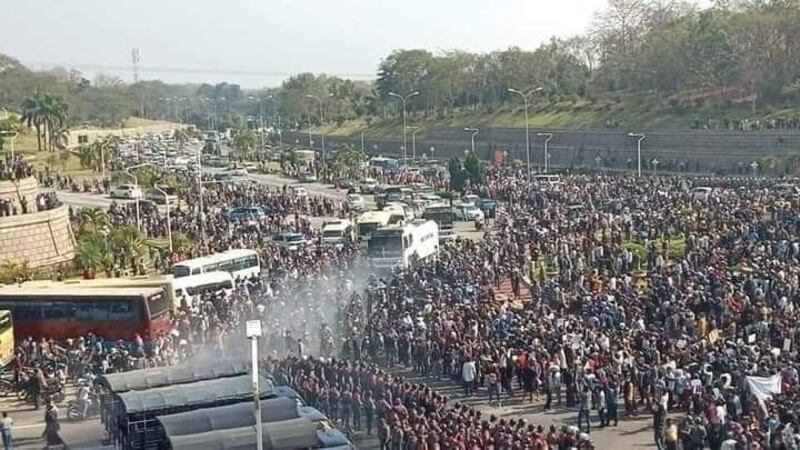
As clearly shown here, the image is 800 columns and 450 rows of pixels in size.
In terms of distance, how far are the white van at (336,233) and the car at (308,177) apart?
92.5 ft

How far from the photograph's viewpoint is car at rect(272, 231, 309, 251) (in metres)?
39.0

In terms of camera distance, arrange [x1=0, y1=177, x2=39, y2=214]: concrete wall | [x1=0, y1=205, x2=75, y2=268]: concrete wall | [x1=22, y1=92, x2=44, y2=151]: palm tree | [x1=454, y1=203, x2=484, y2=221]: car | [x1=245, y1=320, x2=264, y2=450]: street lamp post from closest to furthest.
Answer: [x1=245, y1=320, x2=264, y2=450]: street lamp post < [x1=0, y1=205, x2=75, y2=268]: concrete wall < [x1=0, y1=177, x2=39, y2=214]: concrete wall < [x1=454, y1=203, x2=484, y2=221]: car < [x1=22, y1=92, x2=44, y2=151]: palm tree

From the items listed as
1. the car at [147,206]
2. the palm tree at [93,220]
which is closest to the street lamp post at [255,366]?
the palm tree at [93,220]

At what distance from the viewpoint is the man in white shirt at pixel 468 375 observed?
20688 mm

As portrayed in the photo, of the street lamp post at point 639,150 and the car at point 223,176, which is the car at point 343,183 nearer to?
the car at point 223,176

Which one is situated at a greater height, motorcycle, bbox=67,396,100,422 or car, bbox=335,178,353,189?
car, bbox=335,178,353,189

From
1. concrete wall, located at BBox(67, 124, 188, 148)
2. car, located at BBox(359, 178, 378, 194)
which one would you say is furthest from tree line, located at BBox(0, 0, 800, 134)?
car, located at BBox(359, 178, 378, 194)

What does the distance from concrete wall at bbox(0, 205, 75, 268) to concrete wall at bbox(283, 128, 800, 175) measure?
112 ft

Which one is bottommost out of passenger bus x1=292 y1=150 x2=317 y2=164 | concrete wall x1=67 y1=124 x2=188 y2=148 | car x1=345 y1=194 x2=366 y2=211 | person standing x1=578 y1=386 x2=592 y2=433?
person standing x1=578 y1=386 x2=592 y2=433

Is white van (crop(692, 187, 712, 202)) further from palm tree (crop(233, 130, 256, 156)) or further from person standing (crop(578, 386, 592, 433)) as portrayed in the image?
palm tree (crop(233, 130, 256, 156))

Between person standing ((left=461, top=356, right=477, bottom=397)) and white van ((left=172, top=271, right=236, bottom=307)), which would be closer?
person standing ((left=461, top=356, right=477, bottom=397))

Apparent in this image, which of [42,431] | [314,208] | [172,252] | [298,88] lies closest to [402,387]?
[42,431]

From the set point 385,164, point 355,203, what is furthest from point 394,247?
point 385,164

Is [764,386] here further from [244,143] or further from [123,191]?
[244,143]
